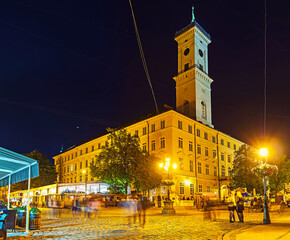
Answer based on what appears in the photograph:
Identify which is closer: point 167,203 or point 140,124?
point 167,203

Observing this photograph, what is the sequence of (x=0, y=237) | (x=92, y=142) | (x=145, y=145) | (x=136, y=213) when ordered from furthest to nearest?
1. (x=92, y=142)
2. (x=145, y=145)
3. (x=136, y=213)
4. (x=0, y=237)

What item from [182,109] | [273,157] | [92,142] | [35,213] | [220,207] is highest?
[182,109]

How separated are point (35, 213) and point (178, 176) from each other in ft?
107

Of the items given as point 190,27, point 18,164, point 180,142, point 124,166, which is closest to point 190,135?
point 180,142

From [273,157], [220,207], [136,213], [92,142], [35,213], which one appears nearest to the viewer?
[35,213]

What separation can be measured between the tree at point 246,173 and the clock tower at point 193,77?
37.2ft

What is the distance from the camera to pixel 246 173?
40.6 m

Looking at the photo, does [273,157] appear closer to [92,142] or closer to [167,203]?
[167,203]

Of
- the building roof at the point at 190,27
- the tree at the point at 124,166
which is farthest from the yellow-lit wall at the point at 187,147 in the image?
the building roof at the point at 190,27

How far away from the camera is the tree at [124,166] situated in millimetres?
36562

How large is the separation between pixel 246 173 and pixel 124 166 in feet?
57.1

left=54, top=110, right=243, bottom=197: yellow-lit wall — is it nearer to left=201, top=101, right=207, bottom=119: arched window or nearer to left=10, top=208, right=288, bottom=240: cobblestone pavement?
left=201, top=101, right=207, bottom=119: arched window

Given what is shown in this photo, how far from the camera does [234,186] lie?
44.7 m

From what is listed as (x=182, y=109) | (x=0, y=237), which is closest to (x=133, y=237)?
(x=0, y=237)
